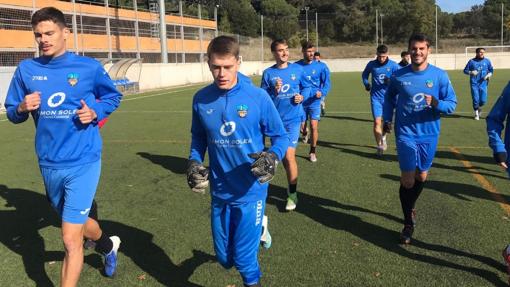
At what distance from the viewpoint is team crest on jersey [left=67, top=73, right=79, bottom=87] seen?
3.61 m

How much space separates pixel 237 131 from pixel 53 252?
277 centimetres

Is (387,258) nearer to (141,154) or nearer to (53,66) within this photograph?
(53,66)

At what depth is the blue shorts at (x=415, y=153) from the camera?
496 cm

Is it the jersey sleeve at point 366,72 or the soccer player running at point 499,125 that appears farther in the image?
the jersey sleeve at point 366,72

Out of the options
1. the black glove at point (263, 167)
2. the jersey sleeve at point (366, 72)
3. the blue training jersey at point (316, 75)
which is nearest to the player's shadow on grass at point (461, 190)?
the blue training jersey at point (316, 75)

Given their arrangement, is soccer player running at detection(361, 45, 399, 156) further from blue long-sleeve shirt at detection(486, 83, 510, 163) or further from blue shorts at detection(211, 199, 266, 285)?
blue shorts at detection(211, 199, 266, 285)

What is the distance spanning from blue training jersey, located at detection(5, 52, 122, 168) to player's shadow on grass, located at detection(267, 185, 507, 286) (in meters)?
2.96

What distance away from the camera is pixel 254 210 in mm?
3361

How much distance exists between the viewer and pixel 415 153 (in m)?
4.95

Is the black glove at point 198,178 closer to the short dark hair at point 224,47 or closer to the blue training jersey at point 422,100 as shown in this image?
the short dark hair at point 224,47

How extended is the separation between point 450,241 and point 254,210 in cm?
258

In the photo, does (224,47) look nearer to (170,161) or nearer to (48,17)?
(48,17)

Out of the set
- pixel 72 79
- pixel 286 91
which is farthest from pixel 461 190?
pixel 72 79

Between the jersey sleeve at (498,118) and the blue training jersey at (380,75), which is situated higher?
the blue training jersey at (380,75)
